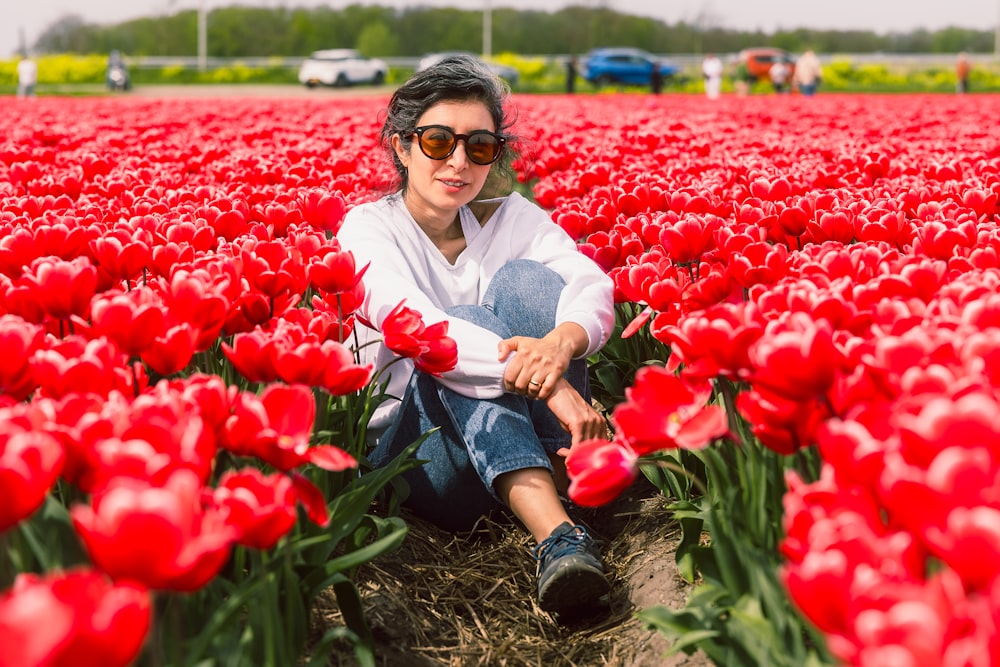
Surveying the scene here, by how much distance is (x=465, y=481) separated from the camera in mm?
3086

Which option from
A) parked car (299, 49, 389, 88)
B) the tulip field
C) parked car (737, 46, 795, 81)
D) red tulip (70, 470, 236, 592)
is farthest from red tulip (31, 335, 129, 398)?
parked car (737, 46, 795, 81)

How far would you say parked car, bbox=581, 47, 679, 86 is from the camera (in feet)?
134

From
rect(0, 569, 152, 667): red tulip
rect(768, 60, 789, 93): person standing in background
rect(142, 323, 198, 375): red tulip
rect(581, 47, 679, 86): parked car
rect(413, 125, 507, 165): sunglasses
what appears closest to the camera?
rect(0, 569, 152, 667): red tulip

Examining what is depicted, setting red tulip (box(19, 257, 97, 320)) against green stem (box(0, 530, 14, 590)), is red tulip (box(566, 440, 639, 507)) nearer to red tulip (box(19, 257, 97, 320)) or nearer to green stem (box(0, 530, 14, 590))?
green stem (box(0, 530, 14, 590))

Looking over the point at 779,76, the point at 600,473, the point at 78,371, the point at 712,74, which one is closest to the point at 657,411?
the point at 600,473

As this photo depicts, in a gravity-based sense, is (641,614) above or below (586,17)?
below

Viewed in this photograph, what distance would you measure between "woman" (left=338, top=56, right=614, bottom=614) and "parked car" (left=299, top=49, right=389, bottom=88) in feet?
139

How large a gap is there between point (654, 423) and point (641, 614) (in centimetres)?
40

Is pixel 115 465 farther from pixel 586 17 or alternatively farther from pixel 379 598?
pixel 586 17

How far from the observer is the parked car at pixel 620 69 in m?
40.8

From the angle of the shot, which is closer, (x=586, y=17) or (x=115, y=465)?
(x=115, y=465)

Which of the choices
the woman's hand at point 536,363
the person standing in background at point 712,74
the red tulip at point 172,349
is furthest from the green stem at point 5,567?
the person standing in background at point 712,74

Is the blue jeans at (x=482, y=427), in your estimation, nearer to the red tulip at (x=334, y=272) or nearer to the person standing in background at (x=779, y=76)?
the red tulip at (x=334, y=272)

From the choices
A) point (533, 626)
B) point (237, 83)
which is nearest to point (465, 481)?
point (533, 626)
